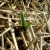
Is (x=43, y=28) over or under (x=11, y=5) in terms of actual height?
under

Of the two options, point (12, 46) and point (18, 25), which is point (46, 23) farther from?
point (12, 46)

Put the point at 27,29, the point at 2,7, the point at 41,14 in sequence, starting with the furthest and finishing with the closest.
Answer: the point at 41,14, the point at 2,7, the point at 27,29

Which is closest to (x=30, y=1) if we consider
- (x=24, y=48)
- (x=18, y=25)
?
(x=18, y=25)

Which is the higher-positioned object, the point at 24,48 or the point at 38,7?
the point at 38,7

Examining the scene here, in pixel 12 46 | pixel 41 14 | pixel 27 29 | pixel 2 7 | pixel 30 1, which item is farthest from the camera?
pixel 30 1

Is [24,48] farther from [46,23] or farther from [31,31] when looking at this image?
[46,23]

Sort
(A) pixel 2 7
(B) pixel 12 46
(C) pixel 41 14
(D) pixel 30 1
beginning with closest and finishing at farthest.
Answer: (B) pixel 12 46 → (A) pixel 2 7 → (C) pixel 41 14 → (D) pixel 30 1

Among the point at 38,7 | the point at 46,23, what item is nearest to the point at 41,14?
the point at 46,23

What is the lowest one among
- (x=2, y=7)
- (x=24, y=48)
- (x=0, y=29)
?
(x=24, y=48)

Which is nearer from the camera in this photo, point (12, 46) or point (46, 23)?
point (12, 46)

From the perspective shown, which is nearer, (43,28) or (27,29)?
(27,29)
